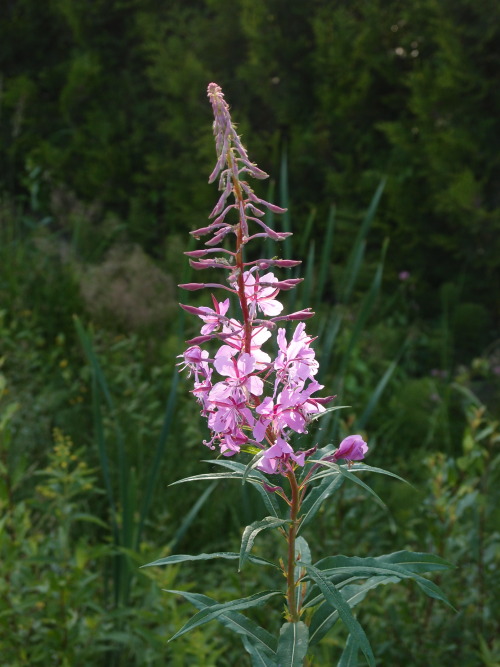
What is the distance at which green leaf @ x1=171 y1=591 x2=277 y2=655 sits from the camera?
3.93ft

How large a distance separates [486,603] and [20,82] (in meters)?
5.99

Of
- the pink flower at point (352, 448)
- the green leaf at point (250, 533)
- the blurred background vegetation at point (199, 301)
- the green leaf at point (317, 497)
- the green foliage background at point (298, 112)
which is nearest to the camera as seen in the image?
the green leaf at point (250, 533)

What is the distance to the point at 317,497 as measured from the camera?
126 cm

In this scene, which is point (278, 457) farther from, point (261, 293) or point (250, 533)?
point (261, 293)

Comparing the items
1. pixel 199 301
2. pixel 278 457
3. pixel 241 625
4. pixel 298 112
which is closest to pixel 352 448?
pixel 278 457

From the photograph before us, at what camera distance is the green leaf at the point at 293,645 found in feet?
3.53

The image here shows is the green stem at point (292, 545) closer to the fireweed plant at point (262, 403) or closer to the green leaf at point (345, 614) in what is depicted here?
the fireweed plant at point (262, 403)

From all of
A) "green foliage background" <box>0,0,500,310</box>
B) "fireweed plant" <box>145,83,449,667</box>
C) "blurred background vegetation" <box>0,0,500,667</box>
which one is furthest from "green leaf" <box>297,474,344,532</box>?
"green foliage background" <box>0,0,500,310</box>

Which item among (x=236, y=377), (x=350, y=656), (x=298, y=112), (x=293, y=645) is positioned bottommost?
(x=350, y=656)

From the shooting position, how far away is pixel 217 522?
10.3 ft

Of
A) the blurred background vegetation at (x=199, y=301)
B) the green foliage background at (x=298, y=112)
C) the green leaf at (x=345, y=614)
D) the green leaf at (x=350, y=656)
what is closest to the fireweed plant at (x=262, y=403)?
the green leaf at (x=345, y=614)

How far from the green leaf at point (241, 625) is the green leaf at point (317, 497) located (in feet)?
0.56

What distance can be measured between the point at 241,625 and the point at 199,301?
3.51 meters

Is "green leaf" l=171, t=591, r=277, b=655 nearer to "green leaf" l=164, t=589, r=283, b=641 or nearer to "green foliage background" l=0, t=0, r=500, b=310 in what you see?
"green leaf" l=164, t=589, r=283, b=641
